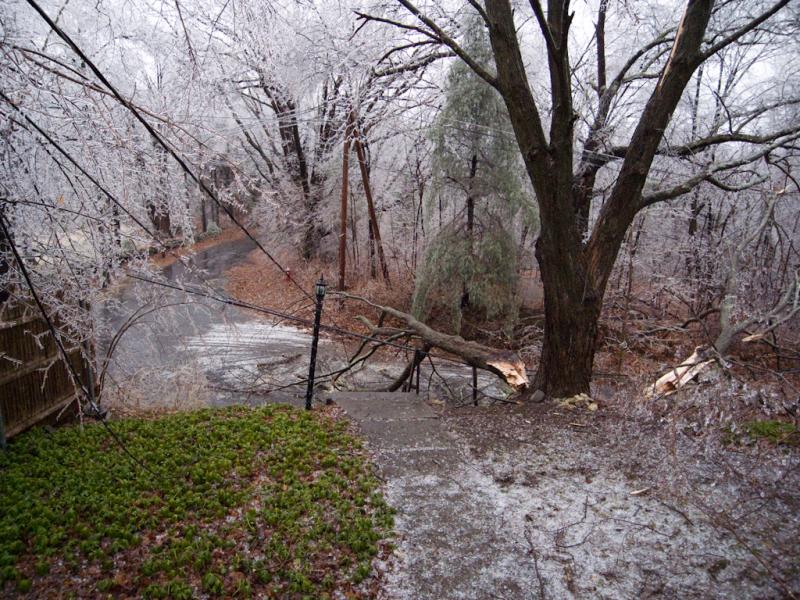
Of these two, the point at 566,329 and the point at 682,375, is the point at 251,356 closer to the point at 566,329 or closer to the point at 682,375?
the point at 566,329

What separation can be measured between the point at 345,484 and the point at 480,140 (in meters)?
8.76

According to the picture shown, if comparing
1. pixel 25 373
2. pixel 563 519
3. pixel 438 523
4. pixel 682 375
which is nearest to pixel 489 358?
pixel 682 375

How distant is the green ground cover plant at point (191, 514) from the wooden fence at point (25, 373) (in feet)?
0.85

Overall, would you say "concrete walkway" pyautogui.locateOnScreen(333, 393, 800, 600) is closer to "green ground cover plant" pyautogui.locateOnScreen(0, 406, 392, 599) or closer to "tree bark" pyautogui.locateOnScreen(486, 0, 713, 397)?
"green ground cover plant" pyautogui.locateOnScreen(0, 406, 392, 599)

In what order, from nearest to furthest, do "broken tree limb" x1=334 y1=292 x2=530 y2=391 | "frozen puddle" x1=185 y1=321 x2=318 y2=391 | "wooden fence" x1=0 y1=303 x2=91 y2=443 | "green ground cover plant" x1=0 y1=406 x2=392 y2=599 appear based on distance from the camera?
"green ground cover plant" x1=0 y1=406 x2=392 y2=599 → "wooden fence" x1=0 y1=303 x2=91 y2=443 → "broken tree limb" x1=334 y1=292 x2=530 y2=391 → "frozen puddle" x1=185 y1=321 x2=318 y2=391

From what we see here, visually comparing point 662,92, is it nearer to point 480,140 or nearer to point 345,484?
point 345,484

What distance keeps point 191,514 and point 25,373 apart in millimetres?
2364

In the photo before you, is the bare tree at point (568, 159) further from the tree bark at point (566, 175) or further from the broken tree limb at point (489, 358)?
the broken tree limb at point (489, 358)

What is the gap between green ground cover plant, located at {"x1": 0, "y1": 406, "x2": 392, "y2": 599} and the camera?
8.25 ft

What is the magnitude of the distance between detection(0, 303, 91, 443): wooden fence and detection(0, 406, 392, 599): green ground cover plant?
0.26 meters

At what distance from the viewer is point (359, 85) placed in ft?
33.9

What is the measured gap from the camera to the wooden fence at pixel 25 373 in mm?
4102

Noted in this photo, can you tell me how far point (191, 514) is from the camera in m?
3.01

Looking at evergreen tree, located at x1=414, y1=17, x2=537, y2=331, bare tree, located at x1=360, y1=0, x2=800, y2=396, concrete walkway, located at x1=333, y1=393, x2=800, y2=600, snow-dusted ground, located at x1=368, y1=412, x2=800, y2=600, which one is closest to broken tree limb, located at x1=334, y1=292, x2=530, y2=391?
bare tree, located at x1=360, y1=0, x2=800, y2=396
